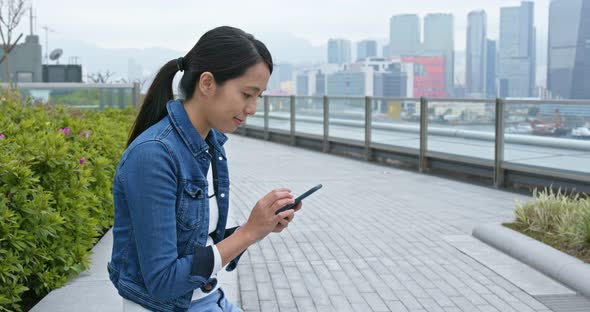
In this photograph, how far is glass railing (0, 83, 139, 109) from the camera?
1709cm

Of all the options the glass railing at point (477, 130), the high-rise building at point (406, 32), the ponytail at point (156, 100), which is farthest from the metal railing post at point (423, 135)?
the high-rise building at point (406, 32)

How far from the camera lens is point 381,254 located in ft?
23.1

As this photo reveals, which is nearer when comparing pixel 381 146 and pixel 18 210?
pixel 18 210

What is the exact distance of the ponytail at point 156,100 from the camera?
229 cm

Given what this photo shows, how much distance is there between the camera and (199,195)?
6.68 ft

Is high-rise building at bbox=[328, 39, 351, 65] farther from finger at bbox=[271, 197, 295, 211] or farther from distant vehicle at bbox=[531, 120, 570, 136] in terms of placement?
finger at bbox=[271, 197, 295, 211]

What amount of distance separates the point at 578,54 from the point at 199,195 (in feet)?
63.3

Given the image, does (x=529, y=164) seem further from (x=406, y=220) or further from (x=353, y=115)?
(x=353, y=115)

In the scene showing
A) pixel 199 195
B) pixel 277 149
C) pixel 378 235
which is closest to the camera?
pixel 199 195

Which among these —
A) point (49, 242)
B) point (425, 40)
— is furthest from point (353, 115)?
point (425, 40)

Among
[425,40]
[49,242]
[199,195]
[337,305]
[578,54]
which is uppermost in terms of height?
[425,40]

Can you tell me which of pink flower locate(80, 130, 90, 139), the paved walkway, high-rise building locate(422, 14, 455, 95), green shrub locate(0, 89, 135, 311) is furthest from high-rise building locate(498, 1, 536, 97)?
green shrub locate(0, 89, 135, 311)

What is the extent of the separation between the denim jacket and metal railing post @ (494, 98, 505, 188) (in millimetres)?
10075

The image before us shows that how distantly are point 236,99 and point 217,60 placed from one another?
12cm
